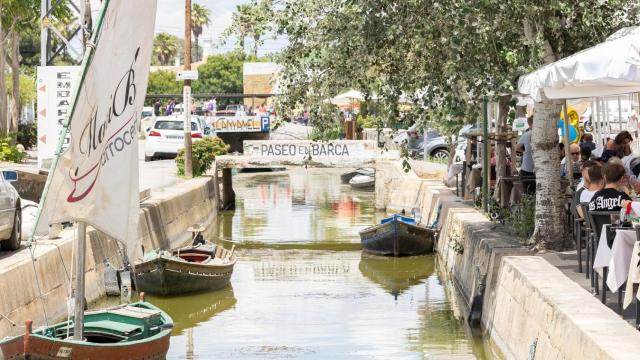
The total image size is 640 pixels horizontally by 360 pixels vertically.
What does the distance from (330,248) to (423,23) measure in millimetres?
13860

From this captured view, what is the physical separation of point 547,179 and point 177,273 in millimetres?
7333

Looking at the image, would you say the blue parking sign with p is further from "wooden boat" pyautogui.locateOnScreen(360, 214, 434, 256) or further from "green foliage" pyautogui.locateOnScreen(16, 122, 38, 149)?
"wooden boat" pyautogui.locateOnScreen(360, 214, 434, 256)

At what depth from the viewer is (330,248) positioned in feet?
101

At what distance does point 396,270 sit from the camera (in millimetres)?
26938

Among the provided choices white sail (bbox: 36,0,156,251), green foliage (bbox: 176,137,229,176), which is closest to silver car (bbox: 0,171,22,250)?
white sail (bbox: 36,0,156,251)

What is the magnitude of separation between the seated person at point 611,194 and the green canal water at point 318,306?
145 inches

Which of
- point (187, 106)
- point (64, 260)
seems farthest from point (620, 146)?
point (187, 106)

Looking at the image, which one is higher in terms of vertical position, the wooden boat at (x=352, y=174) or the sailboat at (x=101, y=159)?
the sailboat at (x=101, y=159)

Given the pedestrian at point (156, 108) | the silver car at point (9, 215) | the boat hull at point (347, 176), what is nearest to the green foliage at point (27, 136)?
the boat hull at point (347, 176)

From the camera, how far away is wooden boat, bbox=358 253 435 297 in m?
24.8

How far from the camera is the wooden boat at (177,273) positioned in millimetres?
22422

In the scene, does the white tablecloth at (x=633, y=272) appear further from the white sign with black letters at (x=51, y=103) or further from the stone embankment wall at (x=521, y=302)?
the white sign with black letters at (x=51, y=103)

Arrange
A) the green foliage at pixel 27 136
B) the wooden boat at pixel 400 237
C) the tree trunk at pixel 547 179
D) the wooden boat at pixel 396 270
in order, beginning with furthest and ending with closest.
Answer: the green foliage at pixel 27 136, the wooden boat at pixel 400 237, the wooden boat at pixel 396 270, the tree trunk at pixel 547 179

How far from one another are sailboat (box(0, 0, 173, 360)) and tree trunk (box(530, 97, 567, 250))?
6779mm
